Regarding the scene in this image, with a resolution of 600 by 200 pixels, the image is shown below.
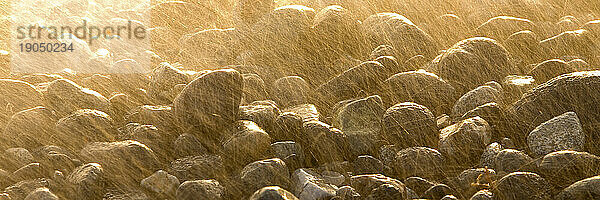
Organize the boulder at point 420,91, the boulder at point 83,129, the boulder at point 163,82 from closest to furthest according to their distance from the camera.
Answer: the boulder at point 83,129 → the boulder at point 420,91 → the boulder at point 163,82

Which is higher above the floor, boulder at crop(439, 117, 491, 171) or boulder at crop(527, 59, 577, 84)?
boulder at crop(527, 59, 577, 84)

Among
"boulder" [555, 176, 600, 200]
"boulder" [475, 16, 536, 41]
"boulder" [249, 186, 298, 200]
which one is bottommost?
"boulder" [249, 186, 298, 200]

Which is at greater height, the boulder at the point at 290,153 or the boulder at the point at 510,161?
the boulder at the point at 510,161

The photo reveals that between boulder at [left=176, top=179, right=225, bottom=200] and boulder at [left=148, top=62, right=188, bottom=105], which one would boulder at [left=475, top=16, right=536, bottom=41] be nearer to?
boulder at [left=148, top=62, right=188, bottom=105]

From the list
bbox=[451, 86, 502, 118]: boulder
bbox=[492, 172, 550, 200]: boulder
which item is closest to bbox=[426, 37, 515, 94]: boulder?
bbox=[451, 86, 502, 118]: boulder

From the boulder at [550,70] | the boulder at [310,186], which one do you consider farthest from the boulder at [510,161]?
the boulder at [550,70]

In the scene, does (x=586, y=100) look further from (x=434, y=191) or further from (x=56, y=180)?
(x=56, y=180)

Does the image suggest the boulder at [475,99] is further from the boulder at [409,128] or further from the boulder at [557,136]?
the boulder at [557,136]

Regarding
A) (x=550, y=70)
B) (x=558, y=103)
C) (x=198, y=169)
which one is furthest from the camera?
(x=550, y=70)

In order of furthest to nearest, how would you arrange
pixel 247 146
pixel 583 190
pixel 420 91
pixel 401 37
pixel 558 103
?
pixel 401 37 → pixel 420 91 → pixel 558 103 → pixel 247 146 → pixel 583 190

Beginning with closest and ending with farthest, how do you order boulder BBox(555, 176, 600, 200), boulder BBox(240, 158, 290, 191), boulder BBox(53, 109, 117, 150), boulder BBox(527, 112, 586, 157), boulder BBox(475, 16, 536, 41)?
boulder BBox(555, 176, 600, 200) < boulder BBox(240, 158, 290, 191) < boulder BBox(527, 112, 586, 157) < boulder BBox(53, 109, 117, 150) < boulder BBox(475, 16, 536, 41)

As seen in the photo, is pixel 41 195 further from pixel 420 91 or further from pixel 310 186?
pixel 420 91

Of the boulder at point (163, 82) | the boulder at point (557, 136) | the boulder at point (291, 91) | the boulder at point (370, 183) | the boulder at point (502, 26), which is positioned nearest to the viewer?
the boulder at point (370, 183)

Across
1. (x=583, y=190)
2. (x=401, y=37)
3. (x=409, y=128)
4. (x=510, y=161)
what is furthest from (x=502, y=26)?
(x=583, y=190)
